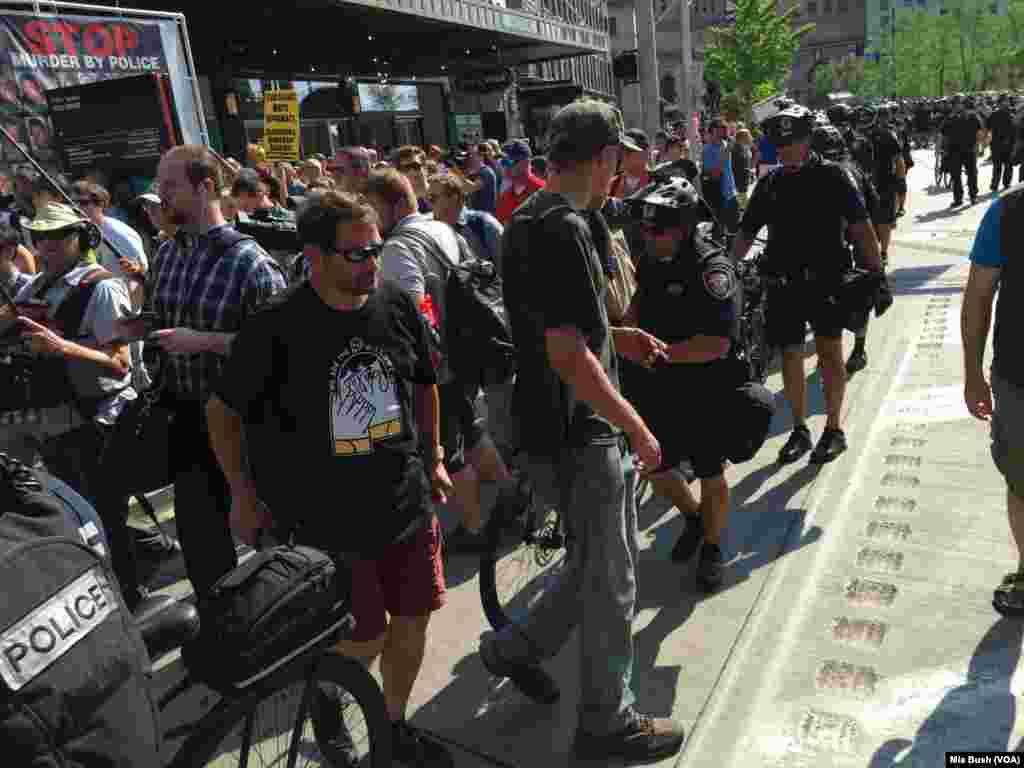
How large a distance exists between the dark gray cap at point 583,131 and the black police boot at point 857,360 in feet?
15.4

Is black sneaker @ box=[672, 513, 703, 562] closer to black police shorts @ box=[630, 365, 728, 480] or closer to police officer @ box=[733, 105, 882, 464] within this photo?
black police shorts @ box=[630, 365, 728, 480]

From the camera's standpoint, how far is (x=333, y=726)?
2.50m

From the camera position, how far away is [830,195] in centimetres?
492

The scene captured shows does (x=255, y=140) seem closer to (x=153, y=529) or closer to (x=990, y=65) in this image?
(x=153, y=529)

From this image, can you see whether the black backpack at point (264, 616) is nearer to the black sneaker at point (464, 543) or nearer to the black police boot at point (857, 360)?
the black sneaker at point (464, 543)

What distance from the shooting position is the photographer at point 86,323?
3.62 metres

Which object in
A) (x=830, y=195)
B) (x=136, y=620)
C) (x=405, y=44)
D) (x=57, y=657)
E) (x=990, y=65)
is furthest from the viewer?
(x=990, y=65)

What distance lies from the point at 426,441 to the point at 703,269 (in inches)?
55.7

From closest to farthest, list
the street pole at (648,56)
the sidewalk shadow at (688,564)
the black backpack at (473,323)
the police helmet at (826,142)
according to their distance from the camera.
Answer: the sidewalk shadow at (688,564), the black backpack at (473,323), the police helmet at (826,142), the street pole at (648,56)

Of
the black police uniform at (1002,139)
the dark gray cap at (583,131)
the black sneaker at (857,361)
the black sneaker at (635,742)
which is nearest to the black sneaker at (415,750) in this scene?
the black sneaker at (635,742)

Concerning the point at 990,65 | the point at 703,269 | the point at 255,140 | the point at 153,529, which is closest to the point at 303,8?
the point at 255,140

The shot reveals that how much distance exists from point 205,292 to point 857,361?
5166mm

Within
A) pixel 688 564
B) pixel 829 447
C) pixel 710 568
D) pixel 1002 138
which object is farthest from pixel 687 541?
pixel 1002 138

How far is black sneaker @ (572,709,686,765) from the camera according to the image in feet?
9.03
